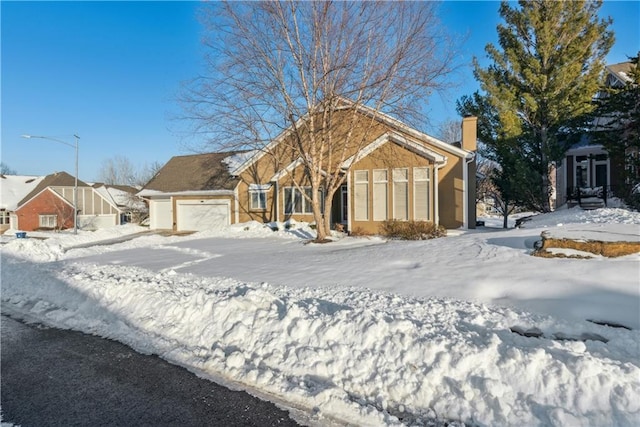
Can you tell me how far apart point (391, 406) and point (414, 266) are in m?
5.24

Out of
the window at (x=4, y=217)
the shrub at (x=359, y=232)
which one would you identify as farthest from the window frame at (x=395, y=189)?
the window at (x=4, y=217)

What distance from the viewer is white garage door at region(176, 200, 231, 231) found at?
82.5ft

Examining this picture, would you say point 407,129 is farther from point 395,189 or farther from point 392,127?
point 395,189

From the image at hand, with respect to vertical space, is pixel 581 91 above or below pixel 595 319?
above

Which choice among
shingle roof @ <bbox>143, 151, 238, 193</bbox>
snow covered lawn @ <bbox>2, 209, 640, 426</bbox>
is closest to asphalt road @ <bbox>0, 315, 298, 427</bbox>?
snow covered lawn @ <bbox>2, 209, 640, 426</bbox>

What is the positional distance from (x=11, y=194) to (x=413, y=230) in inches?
1932

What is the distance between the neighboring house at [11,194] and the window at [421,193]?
44515 millimetres

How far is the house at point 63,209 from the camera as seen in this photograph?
39.6 metres

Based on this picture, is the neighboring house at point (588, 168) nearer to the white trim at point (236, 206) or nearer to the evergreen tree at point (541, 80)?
the evergreen tree at point (541, 80)

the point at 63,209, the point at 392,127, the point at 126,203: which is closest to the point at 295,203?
the point at 392,127

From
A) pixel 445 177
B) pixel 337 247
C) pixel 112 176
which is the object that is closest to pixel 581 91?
pixel 445 177

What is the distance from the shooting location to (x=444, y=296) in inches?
257

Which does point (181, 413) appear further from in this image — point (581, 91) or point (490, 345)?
point (581, 91)

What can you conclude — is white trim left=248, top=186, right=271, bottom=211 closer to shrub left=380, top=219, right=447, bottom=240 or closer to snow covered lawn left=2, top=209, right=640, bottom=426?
shrub left=380, top=219, right=447, bottom=240
